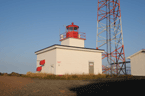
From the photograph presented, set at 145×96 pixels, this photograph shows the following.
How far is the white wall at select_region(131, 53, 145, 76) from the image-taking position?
24.5 meters

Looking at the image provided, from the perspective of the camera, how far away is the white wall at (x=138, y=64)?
80.3 ft

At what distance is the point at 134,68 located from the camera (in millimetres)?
25812

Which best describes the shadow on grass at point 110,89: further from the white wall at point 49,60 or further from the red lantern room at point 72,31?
the red lantern room at point 72,31

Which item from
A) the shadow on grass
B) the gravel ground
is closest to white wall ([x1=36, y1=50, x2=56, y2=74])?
the gravel ground

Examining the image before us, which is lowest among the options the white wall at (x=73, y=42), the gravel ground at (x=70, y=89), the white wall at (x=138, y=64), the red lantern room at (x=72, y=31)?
the gravel ground at (x=70, y=89)

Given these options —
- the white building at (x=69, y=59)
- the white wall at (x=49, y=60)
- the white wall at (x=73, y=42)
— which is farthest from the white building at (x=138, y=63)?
the white wall at (x=49, y=60)

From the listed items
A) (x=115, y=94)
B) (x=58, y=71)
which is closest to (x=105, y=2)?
(x=58, y=71)

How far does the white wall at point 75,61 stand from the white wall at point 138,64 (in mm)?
7464

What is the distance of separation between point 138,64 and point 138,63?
164 mm

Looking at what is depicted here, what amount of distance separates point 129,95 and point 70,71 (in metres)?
12.4

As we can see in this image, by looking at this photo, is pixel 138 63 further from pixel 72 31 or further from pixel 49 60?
pixel 49 60

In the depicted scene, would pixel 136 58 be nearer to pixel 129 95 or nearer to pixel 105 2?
pixel 105 2

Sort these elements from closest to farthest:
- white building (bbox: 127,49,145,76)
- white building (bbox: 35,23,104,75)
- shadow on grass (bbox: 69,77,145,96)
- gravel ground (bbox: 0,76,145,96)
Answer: shadow on grass (bbox: 69,77,145,96), gravel ground (bbox: 0,76,145,96), white building (bbox: 35,23,104,75), white building (bbox: 127,49,145,76)

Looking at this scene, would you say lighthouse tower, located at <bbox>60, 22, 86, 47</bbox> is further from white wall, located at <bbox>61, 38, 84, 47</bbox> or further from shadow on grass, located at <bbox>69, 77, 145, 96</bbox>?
shadow on grass, located at <bbox>69, 77, 145, 96</bbox>
